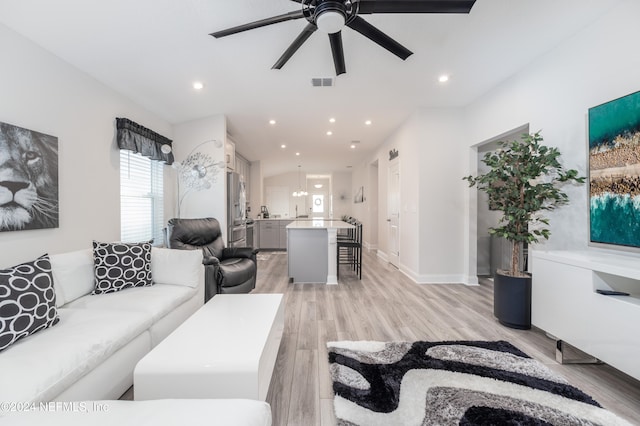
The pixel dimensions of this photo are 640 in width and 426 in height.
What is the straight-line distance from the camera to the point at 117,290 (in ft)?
7.24

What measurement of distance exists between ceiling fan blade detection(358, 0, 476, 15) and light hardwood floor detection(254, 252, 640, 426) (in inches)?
93.3

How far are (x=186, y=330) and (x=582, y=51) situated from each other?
3828 millimetres

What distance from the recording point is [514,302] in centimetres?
260

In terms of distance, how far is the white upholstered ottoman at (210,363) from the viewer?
3.98 feet

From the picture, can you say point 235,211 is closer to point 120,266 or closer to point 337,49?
point 120,266

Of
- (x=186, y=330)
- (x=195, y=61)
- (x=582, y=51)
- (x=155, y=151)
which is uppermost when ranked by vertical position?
(x=195, y=61)

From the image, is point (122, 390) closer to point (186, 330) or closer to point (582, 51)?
point (186, 330)

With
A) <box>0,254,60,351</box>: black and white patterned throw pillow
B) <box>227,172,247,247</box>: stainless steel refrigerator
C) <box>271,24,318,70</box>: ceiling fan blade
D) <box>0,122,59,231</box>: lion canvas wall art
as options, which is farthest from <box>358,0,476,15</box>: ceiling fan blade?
<box>227,172,247,247</box>: stainless steel refrigerator

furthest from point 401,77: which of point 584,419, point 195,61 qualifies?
point 584,419

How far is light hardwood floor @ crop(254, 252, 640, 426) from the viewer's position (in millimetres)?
1618

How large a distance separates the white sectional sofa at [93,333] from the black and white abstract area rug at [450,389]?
4.26 ft

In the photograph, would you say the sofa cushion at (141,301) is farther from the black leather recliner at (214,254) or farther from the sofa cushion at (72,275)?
the black leather recliner at (214,254)

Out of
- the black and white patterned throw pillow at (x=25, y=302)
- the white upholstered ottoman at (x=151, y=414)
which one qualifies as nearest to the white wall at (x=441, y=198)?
the white upholstered ottoman at (x=151, y=414)

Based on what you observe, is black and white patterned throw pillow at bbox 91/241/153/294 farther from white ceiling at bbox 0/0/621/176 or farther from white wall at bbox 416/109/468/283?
white wall at bbox 416/109/468/283
